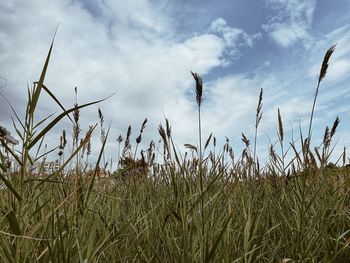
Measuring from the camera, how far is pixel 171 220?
6.49 feet

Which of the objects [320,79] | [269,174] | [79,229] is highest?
[320,79]

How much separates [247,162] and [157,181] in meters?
1.05

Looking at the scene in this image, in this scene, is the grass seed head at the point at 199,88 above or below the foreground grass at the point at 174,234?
above

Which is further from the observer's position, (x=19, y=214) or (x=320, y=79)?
(x=320, y=79)

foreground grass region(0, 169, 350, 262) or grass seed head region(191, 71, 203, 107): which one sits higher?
grass seed head region(191, 71, 203, 107)

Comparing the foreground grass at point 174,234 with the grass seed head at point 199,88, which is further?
the grass seed head at point 199,88

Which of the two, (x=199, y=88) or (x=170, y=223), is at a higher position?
(x=199, y=88)

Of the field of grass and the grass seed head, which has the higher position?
the grass seed head

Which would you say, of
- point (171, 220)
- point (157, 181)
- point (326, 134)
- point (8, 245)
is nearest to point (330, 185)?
point (326, 134)

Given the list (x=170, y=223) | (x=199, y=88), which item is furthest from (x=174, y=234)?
(x=199, y=88)

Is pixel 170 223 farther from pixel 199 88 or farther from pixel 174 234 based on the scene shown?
pixel 199 88

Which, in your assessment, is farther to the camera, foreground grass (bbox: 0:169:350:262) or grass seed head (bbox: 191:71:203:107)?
grass seed head (bbox: 191:71:203:107)

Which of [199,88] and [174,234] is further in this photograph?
[174,234]

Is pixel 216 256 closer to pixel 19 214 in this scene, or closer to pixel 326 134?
pixel 19 214
